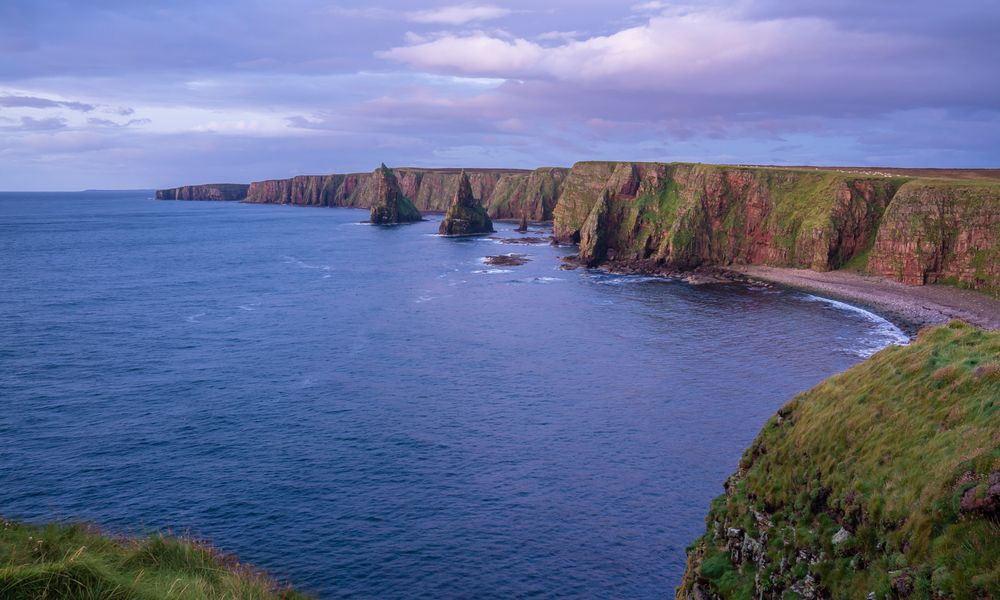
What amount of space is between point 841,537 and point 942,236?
Result: 111 m

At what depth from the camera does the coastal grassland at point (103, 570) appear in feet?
59.8

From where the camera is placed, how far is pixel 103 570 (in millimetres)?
19734

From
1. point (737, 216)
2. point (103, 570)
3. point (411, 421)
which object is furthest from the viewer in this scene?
point (737, 216)

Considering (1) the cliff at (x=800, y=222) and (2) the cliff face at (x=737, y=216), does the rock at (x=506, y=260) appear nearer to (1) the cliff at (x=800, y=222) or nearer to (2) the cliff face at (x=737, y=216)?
(1) the cliff at (x=800, y=222)

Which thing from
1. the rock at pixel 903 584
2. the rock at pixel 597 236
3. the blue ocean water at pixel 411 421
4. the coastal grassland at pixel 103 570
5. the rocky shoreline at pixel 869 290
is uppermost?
the rock at pixel 597 236

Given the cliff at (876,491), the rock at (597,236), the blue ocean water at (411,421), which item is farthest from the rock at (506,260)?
the cliff at (876,491)

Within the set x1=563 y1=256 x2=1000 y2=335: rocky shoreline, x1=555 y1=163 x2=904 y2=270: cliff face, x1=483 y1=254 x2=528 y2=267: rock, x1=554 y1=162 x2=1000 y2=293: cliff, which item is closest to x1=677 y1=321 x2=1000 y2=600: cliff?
x1=563 y1=256 x2=1000 y2=335: rocky shoreline

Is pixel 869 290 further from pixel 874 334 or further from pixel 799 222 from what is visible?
pixel 874 334

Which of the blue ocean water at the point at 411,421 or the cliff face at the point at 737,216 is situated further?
the cliff face at the point at 737,216

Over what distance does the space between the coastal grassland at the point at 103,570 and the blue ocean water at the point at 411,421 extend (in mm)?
12800

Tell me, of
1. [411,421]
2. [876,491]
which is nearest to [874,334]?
[411,421]

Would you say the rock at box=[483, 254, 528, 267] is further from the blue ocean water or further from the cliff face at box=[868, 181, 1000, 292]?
the cliff face at box=[868, 181, 1000, 292]

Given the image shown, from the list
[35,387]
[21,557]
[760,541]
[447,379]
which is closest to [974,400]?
[760,541]

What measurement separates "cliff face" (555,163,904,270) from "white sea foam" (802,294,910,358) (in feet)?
92.2
